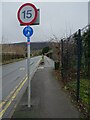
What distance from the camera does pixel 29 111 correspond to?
747cm

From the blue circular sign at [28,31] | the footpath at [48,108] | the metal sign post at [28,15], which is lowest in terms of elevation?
the footpath at [48,108]

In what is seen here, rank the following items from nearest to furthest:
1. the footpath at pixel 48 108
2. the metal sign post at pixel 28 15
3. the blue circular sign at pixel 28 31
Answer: the footpath at pixel 48 108 < the metal sign post at pixel 28 15 < the blue circular sign at pixel 28 31

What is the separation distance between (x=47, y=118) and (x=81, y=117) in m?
0.85

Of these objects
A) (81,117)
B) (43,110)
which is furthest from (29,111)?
(81,117)

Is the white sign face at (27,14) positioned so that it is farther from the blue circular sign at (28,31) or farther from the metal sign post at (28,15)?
the blue circular sign at (28,31)

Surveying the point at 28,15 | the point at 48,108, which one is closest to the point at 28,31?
the point at 28,15

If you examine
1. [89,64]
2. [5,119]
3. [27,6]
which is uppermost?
[27,6]

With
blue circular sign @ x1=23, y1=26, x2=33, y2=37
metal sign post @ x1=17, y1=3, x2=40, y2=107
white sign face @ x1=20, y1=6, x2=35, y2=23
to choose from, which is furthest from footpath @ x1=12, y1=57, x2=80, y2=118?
white sign face @ x1=20, y1=6, x2=35, y2=23

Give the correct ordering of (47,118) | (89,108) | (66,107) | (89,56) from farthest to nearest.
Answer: (89,56) → (66,107) → (89,108) → (47,118)

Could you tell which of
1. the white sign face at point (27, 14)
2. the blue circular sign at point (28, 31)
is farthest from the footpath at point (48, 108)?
the white sign face at point (27, 14)

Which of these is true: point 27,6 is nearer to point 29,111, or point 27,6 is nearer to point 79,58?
point 79,58

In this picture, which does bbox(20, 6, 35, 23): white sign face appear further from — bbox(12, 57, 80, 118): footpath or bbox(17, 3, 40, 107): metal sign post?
bbox(12, 57, 80, 118): footpath

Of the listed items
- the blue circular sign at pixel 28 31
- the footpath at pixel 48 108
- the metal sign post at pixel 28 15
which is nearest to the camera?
the footpath at pixel 48 108

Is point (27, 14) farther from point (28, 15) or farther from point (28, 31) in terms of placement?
point (28, 31)
